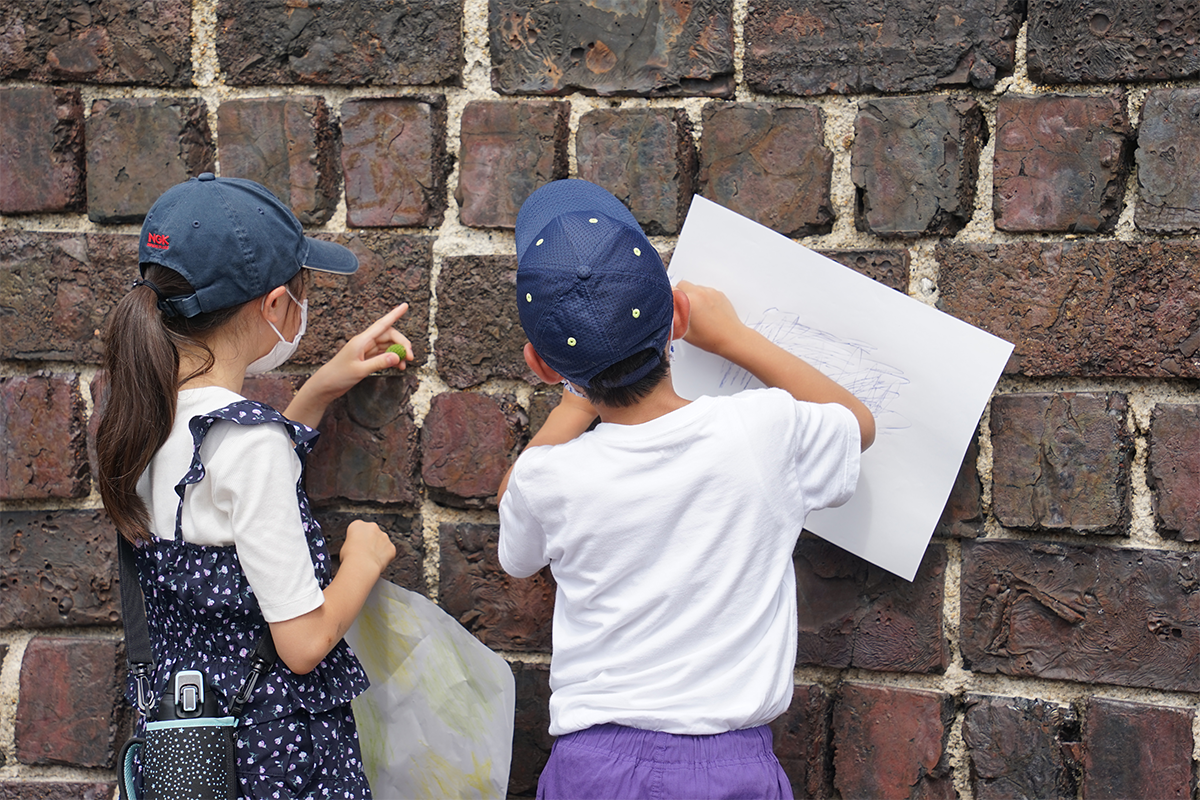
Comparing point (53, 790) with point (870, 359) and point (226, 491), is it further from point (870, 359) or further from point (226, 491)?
point (870, 359)

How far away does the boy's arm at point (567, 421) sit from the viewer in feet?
3.04

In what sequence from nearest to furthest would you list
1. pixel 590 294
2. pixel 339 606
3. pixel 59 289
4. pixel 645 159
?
1. pixel 590 294
2. pixel 339 606
3. pixel 645 159
4. pixel 59 289

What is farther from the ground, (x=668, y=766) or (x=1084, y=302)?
(x=1084, y=302)

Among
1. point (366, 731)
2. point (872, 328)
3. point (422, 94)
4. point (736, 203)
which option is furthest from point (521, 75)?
point (366, 731)

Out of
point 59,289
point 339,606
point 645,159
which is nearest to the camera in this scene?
point 339,606

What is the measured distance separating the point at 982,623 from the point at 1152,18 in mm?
591

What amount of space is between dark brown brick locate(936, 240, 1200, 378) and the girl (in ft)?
2.13

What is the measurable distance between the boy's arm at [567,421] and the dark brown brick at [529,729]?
248mm

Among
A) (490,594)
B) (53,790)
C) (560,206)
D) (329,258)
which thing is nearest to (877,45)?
(560,206)

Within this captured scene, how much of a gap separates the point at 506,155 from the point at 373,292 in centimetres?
21

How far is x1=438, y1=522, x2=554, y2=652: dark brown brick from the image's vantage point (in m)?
1.04

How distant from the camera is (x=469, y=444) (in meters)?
1.03

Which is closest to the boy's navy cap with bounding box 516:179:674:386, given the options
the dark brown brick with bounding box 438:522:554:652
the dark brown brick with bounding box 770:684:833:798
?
the dark brown brick with bounding box 438:522:554:652

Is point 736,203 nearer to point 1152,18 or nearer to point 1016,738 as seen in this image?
point 1152,18
